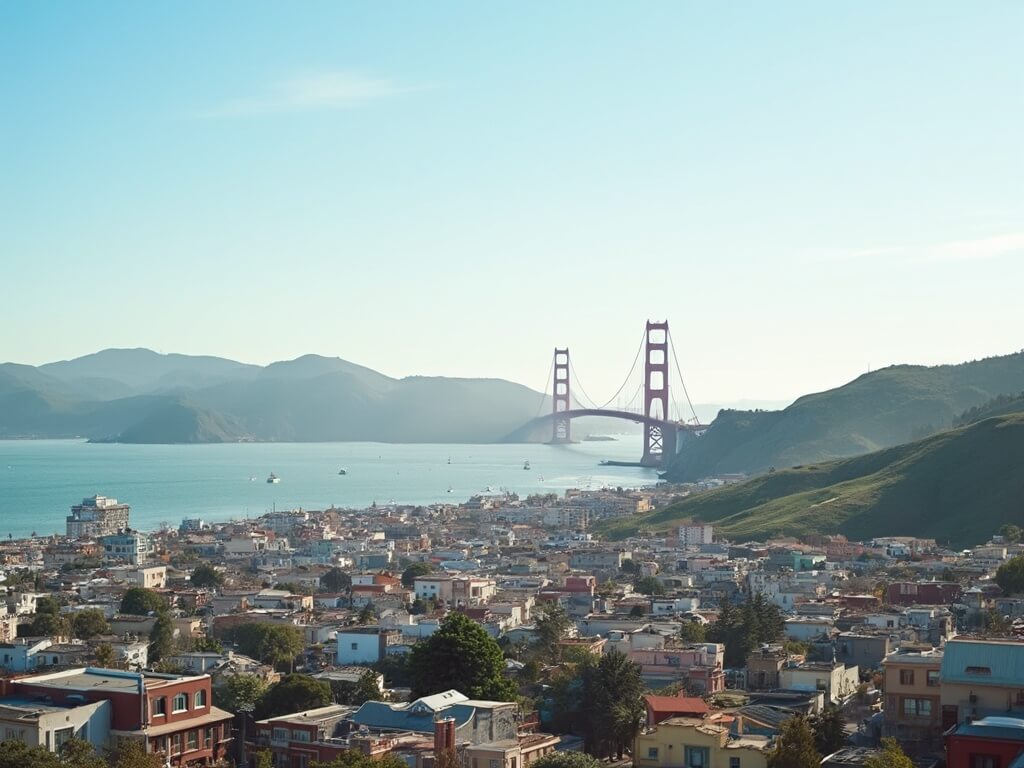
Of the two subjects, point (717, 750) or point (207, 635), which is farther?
point (207, 635)

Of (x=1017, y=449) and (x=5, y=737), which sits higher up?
(x=1017, y=449)

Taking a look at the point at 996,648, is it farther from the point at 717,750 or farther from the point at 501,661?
the point at 501,661

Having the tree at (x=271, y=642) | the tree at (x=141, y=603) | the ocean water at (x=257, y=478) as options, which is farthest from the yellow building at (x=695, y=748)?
the ocean water at (x=257, y=478)

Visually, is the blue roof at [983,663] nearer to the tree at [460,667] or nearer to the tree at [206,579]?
the tree at [460,667]

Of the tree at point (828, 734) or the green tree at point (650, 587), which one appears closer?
the tree at point (828, 734)

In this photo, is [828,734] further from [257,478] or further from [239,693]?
[257,478]

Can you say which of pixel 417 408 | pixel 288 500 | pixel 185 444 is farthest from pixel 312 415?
pixel 288 500

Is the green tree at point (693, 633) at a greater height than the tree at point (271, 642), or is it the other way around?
the green tree at point (693, 633)
